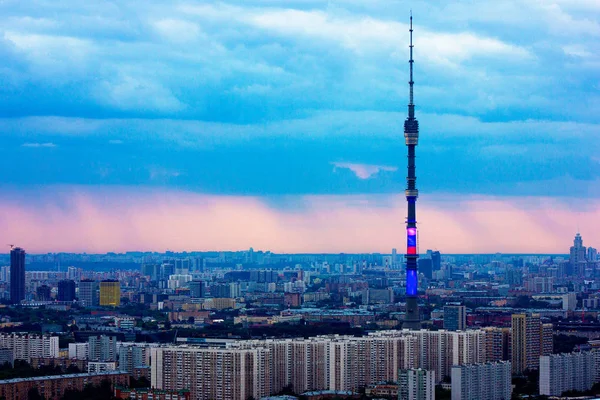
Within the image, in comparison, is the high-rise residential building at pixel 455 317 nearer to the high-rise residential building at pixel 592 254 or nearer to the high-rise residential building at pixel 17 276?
the high-rise residential building at pixel 17 276

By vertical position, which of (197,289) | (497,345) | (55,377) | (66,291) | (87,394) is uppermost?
(197,289)

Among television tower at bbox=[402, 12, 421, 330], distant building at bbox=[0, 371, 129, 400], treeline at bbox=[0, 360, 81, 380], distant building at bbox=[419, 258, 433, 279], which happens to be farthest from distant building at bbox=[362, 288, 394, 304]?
distant building at bbox=[0, 371, 129, 400]

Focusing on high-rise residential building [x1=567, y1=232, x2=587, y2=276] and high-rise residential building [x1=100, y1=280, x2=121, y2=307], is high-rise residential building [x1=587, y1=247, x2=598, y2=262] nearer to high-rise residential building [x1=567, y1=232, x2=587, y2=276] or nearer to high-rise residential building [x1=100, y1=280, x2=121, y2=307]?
high-rise residential building [x1=567, y1=232, x2=587, y2=276]

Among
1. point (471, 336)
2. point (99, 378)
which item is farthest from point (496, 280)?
point (99, 378)

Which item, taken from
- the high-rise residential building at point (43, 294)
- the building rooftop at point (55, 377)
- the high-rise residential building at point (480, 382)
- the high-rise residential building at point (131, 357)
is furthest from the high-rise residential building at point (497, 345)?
the high-rise residential building at point (43, 294)

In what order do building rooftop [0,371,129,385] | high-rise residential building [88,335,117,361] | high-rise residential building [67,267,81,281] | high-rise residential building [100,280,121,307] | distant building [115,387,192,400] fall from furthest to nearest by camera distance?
high-rise residential building [67,267,81,281], high-rise residential building [100,280,121,307], high-rise residential building [88,335,117,361], building rooftop [0,371,129,385], distant building [115,387,192,400]

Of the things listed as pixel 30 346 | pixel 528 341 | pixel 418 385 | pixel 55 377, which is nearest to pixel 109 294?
pixel 30 346

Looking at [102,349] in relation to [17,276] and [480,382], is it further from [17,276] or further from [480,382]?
[17,276]
